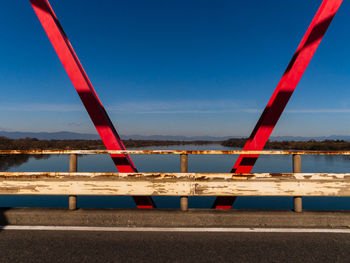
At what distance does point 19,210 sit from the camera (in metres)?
3.67

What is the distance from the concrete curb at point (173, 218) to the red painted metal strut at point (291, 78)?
2.95 feet

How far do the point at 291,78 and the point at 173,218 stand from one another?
3.24 m

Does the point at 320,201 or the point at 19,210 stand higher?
the point at 19,210

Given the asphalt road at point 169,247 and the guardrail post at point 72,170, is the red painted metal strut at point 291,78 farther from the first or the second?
the guardrail post at point 72,170

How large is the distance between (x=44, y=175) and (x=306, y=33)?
5.31 meters

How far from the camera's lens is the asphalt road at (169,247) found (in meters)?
2.59

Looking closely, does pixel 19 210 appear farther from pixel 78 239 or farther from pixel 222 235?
pixel 222 235

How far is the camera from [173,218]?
11.7 ft

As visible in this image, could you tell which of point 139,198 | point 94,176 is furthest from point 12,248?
point 139,198

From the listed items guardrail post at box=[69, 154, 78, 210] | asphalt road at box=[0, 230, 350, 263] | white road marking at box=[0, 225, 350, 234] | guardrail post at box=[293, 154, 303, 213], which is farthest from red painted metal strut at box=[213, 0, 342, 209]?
guardrail post at box=[69, 154, 78, 210]

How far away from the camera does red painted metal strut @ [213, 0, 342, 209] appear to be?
3.93m

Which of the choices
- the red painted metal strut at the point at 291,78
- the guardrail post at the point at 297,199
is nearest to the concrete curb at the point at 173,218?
the guardrail post at the point at 297,199

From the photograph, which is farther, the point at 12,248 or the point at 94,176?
the point at 94,176

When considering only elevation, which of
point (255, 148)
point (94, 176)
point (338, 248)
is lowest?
point (338, 248)
